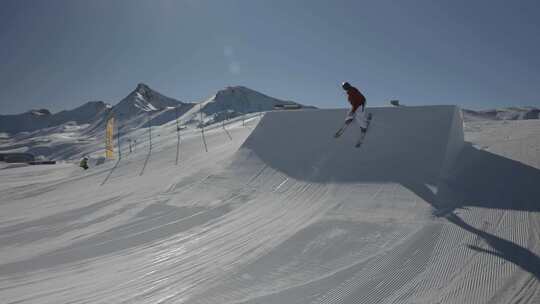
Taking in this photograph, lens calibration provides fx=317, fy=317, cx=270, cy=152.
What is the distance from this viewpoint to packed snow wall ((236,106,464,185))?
24.7 feet

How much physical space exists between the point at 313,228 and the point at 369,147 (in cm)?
423

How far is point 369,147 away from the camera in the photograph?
29.0 feet

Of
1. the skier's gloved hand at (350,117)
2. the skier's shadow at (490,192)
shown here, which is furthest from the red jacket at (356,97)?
the skier's shadow at (490,192)

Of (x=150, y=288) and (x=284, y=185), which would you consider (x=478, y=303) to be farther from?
(x=284, y=185)

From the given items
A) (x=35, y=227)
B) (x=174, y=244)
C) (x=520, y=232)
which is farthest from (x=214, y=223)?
(x=520, y=232)

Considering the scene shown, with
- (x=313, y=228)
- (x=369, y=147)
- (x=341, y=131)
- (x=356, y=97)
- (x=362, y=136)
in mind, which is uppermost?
(x=356, y=97)

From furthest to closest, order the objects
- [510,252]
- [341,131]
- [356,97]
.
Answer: [341,131], [356,97], [510,252]

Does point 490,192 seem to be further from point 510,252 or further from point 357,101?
point 357,101

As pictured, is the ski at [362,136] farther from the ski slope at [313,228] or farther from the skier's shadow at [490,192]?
the skier's shadow at [490,192]

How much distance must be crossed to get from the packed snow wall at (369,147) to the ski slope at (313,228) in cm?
5

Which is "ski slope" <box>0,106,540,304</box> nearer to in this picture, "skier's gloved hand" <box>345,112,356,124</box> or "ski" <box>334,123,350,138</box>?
"ski" <box>334,123,350,138</box>

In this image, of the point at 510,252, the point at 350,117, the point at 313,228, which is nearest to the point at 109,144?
the point at 350,117

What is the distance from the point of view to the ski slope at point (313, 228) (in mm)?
3670

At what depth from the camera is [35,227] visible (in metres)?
7.07
